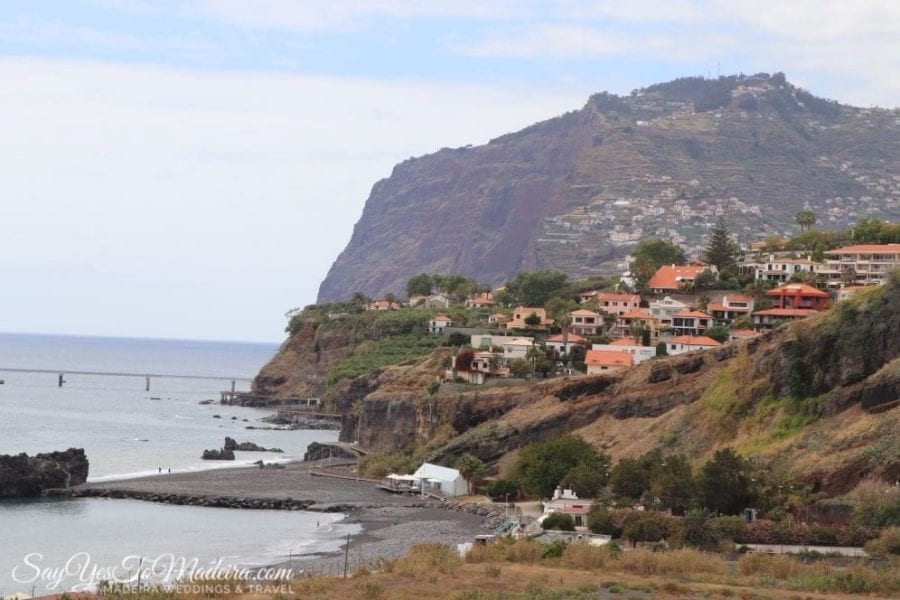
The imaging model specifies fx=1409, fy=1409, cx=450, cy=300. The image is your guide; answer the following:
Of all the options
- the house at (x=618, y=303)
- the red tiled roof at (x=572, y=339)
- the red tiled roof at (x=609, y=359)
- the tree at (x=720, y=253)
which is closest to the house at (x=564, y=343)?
the red tiled roof at (x=572, y=339)

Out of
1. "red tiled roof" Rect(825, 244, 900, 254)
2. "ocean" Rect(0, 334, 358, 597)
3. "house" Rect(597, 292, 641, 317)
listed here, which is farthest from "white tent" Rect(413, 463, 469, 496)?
"red tiled roof" Rect(825, 244, 900, 254)

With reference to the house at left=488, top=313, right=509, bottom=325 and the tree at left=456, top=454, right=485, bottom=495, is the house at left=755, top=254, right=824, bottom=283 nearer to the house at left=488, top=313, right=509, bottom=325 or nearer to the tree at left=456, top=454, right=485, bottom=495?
the house at left=488, top=313, right=509, bottom=325

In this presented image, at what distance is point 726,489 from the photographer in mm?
54969

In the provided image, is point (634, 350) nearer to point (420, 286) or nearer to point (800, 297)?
point (800, 297)

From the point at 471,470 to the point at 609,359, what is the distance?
688 inches

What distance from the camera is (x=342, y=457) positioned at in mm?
98375

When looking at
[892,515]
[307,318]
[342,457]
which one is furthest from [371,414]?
[307,318]

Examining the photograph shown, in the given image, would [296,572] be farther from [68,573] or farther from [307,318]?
[307,318]

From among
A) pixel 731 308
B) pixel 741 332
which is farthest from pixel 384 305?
pixel 741 332

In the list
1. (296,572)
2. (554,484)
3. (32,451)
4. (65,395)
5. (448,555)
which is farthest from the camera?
(65,395)

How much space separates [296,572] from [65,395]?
13313 cm

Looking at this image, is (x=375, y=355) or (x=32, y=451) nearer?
(x=32, y=451)

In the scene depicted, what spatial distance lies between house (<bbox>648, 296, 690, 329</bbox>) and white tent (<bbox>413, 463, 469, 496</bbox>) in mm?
29945

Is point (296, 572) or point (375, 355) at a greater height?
point (375, 355)
